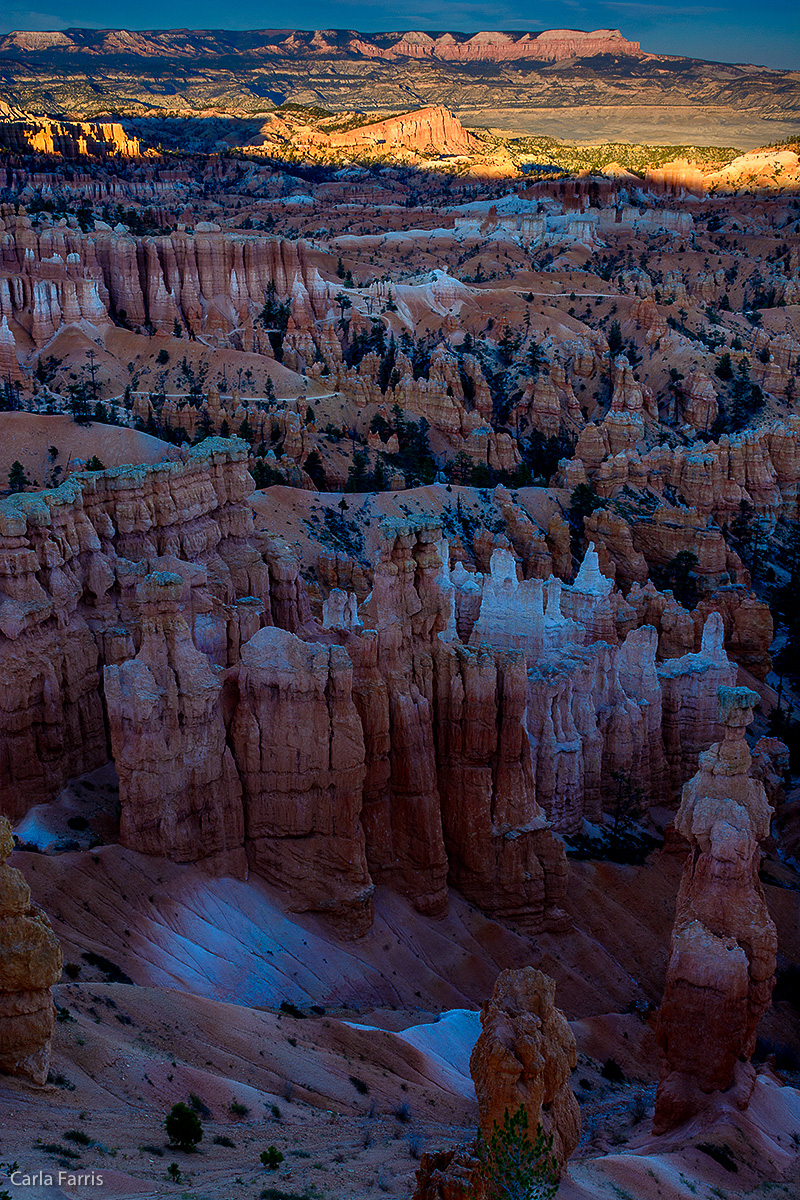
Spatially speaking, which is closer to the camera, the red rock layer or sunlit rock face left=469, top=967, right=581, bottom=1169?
sunlit rock face left=469, top=967, right=581, bottom=1169

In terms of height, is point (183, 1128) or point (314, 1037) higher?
point (183, 1128)

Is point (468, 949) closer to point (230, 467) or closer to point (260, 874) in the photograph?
point (260, 874)

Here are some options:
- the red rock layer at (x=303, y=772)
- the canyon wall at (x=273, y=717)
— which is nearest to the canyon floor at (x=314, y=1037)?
the red rock layer at (x=303, y=772)

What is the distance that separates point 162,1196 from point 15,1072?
3.01 metres

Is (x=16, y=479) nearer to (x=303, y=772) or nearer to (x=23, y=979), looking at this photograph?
(x=303, y=772)

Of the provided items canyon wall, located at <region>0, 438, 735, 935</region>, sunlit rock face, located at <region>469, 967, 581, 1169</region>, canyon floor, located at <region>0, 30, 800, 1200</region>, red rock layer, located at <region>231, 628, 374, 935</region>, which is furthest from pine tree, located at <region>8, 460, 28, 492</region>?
sunlit rock face, located at <region>469, 967, 581, 1169</region>

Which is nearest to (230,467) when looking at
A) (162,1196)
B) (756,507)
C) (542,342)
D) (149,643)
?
(149,643)

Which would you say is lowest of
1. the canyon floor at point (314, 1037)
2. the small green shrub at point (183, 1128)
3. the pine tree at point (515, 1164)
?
the canyon floor at point (314, 1037)

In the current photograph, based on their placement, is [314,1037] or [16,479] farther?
[16,479]

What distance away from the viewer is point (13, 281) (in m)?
76.0

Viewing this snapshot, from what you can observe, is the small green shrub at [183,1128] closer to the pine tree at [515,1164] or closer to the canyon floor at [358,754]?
the canyon floor at [358,754]

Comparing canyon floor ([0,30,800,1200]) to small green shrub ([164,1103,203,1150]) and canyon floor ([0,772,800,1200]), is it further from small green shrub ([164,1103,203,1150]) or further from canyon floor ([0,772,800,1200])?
small green shrub ([164,1103,203,1150])

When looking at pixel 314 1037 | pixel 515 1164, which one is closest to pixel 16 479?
pixel 314 1037

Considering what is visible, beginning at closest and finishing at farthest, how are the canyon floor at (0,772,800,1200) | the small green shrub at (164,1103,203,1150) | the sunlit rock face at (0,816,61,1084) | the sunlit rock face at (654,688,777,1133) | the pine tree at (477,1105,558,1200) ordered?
the pine tree at (477,1105,558,1200)
the sunlit rock face at (0,816,61,1084)
the small green shrub at (164,1103,203,1150)
the canyon floor at (0,772,800,1200)
the sunlit rock face at (654,688,777,1133)
